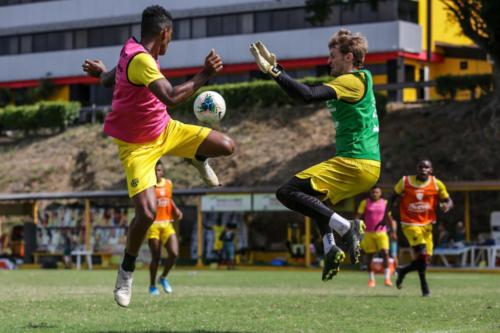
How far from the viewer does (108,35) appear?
64188 millimetres

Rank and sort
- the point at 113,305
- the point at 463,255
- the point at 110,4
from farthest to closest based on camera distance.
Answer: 1. the point at 110,4
2. the point at 463,255
3. the point at 113,305

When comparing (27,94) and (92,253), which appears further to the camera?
(27,94)

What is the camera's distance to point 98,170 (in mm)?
51312

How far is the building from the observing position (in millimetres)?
53812

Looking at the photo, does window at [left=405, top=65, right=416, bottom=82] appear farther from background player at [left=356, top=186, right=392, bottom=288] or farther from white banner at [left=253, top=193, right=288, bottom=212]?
background player at [left=356, top=186, right=392, bottom=288]

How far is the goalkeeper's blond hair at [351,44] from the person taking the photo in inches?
436

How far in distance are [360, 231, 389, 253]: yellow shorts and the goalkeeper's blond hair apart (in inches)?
489

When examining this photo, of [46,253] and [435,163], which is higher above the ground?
[435,163]

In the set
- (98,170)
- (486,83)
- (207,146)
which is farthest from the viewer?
(98,170)

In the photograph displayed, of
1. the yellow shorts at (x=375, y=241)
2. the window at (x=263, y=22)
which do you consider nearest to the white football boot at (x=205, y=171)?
the yellow shorts at (x=375, y=241)

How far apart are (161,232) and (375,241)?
5.89 m

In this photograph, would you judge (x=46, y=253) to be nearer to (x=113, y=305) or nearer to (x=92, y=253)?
(x=92, y=253)

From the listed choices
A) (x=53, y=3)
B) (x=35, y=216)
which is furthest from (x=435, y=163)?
(x=53, y=3)

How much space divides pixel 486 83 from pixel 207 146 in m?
36.8
